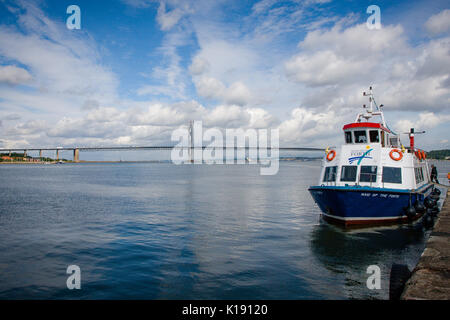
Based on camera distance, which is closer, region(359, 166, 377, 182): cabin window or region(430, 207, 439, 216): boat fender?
region(359, 166, 377, 182): cabin window

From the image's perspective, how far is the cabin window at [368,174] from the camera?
1723cm

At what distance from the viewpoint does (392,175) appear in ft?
57.0

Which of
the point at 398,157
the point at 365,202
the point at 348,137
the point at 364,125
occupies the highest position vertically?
the point at 364,125

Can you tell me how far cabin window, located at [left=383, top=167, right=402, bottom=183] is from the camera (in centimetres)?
1723

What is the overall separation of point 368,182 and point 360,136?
3.15 metres

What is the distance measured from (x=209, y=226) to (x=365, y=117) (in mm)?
12855

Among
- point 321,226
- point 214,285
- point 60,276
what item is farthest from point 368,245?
point 60,276

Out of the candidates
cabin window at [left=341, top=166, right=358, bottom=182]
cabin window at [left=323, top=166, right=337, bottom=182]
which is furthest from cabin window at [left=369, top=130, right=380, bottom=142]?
cabin window at [left=323, top=166, right=337, bottom=182]

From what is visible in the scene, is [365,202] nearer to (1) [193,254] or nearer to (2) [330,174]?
(2) [330,174]

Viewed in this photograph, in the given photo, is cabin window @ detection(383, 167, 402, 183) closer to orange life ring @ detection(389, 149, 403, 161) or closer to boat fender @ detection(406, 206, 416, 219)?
orange life ring @ detection(389, 149, 403, 161)

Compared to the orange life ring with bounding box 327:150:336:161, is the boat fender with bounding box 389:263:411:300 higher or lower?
lower

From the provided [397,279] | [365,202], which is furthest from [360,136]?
[397,279]

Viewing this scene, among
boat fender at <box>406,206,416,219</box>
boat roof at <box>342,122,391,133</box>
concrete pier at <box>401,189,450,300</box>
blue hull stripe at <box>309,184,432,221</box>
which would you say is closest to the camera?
concrete pier at <box>401,189,450,300</box>
